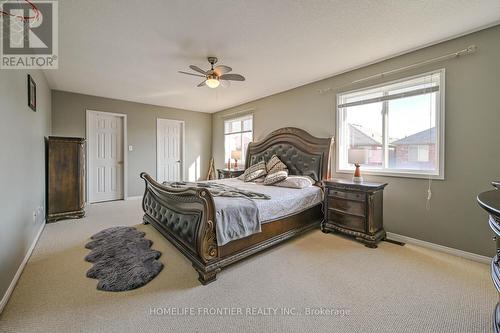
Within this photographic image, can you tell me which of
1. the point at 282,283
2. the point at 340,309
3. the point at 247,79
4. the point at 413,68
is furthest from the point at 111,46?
the point at 413,68

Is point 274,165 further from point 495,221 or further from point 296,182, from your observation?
point 495,221

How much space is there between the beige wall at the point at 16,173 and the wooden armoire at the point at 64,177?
0.69m

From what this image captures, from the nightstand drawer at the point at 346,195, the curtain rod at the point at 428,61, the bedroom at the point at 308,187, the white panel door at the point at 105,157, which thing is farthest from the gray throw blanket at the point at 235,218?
the white panel door at the point at 105,157

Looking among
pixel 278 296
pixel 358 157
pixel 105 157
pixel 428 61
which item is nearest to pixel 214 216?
pixel 278 296

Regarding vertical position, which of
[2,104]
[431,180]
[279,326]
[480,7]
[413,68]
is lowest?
[279,326]

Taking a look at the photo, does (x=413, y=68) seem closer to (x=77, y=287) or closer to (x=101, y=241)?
(x=77, y=287)

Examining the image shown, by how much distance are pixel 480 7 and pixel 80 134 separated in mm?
6752

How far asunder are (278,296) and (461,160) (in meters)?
2.64

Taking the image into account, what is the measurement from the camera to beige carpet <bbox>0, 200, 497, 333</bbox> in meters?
1.51

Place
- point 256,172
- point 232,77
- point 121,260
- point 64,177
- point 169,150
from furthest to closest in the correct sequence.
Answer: point 169,150 → point 256,172 → point 64,177 → point 232,77 → point 121,260

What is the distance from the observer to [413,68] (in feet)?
9.42

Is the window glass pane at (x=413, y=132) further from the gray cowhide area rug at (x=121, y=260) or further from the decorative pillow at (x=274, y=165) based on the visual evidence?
the gray cowhide area rug at (x=121, y=260)

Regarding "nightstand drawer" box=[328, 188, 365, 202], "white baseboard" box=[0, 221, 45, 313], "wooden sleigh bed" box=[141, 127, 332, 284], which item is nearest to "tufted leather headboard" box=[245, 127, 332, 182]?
"wooden sleigh bed" box=[141, 127, 332, 284]

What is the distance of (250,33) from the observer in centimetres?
246
